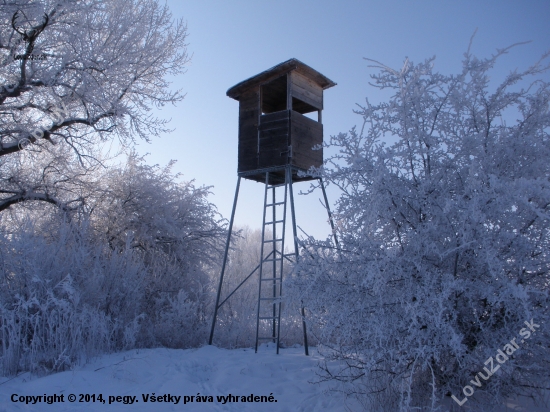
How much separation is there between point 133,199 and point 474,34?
27.6ft

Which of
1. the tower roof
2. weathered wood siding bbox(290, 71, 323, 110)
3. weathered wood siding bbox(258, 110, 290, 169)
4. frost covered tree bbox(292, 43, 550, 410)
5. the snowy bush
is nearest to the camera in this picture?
frost covered tree bbox(292, 43, 550, 410)

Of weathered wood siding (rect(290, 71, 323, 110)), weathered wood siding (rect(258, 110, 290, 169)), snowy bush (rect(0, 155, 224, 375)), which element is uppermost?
weathered wood siding (rect(290, 71, 323, 110))

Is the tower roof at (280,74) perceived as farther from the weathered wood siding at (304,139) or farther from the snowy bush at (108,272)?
the snowy bush at (108,272)

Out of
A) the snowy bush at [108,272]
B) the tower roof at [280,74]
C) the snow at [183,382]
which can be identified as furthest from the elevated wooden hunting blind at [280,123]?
the snow at [183,382]

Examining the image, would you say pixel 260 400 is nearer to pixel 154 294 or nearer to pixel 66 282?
pixel 66 282

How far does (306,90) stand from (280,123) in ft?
3.51

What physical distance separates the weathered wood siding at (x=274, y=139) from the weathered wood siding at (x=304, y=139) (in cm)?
13

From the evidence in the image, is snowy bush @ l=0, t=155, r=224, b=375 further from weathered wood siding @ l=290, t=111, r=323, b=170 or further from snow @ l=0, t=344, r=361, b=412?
weathered wood siding @ l=290, t=111, r=323, b=170

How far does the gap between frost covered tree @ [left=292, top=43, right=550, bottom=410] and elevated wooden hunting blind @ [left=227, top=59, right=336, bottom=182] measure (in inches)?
134

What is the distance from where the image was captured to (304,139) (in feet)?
28.5

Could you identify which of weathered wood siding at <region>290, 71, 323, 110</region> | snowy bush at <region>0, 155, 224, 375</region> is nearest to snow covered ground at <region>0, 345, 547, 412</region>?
snowy bush at <region>0, 155, 224, 375</region>

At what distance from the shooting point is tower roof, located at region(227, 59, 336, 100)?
28.3ft

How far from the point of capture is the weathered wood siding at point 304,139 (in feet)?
27.6

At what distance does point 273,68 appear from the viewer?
28.6ft
